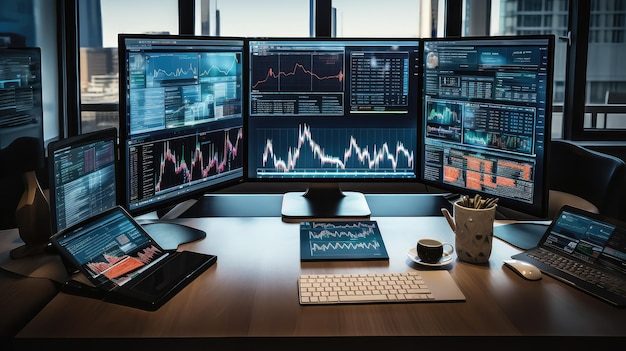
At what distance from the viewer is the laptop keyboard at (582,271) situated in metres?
1.43

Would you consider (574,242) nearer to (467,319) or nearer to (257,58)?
(467,319)

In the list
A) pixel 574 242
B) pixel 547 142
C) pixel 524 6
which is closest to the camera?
pixel 574 242

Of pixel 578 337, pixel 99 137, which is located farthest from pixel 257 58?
pixel 578 337

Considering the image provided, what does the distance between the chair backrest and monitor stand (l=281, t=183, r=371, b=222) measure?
74cm

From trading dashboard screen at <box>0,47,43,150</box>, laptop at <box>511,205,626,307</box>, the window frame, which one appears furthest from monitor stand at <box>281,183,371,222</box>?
the window frame

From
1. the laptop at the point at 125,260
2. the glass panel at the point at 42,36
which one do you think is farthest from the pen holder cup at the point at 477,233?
the glass panel at the point at 42,36

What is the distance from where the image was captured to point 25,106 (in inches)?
79.4

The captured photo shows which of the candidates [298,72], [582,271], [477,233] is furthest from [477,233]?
[298,72]

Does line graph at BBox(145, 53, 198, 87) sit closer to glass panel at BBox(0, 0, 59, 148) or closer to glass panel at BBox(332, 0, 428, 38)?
glass panel at BBox(0, 0, 59, 148)

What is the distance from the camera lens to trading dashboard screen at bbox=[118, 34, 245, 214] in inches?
69.7

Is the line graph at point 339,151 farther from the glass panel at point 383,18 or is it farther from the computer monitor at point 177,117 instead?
the glass panel at point 383,18

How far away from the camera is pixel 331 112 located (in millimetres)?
2105

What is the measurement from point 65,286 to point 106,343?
30 cm

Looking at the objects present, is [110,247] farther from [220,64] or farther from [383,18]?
[383,18]
